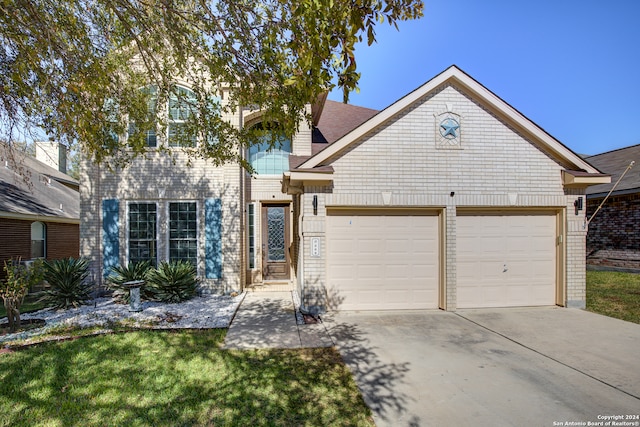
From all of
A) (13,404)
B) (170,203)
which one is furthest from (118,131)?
(13,404)

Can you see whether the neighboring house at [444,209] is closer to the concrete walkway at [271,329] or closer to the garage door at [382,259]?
the garage door at [382,259]

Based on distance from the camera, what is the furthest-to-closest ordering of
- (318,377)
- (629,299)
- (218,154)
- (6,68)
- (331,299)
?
(629,299)
(331,299)
(218,154)
(6,68)
(318,377)

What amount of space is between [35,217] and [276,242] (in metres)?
9.50

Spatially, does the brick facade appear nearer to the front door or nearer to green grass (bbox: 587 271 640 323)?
green grass (bbox: 587 271 640 323)

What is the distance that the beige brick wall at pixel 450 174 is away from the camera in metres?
7.90

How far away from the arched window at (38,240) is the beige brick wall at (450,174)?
12.7m

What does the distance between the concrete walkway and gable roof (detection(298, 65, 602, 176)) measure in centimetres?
370

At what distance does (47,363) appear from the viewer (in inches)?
191

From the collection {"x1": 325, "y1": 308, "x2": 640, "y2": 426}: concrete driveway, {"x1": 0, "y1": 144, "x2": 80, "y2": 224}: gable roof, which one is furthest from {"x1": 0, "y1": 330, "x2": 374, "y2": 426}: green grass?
{"x1": 0, "y1": 144, "x2": 80, "y2": 224}: gable roof

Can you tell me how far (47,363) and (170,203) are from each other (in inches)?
236

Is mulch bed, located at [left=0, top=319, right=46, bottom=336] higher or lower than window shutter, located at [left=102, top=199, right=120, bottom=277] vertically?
lower

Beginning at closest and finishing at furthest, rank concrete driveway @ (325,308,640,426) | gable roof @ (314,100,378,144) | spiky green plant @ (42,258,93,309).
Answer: concrete driveway @ (325,308,640,426) → spiky green plant @ (42,258,93,309) → gable roof @ (314,100,378,144)

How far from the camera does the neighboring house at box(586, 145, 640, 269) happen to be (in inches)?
503

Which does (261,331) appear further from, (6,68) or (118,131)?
(6,68)
